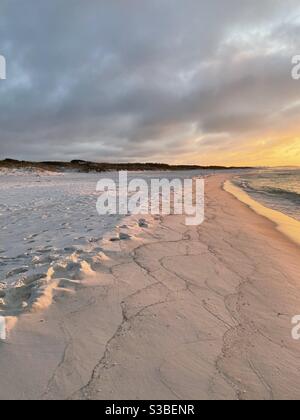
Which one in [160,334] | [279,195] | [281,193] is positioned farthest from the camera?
[281,193]

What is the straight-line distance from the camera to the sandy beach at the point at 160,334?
2.41 m

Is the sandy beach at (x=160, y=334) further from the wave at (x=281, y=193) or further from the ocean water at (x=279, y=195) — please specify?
the wave at (x=281, y=193)

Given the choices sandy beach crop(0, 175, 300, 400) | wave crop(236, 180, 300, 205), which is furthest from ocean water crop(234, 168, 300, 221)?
sandy beach crop(0, 175, 300, 400)

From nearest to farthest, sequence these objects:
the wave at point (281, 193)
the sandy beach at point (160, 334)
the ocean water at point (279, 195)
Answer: the sandy beach at point (160, 334) → the ocean water at point (279, 195) → the wave at point (281, 193)

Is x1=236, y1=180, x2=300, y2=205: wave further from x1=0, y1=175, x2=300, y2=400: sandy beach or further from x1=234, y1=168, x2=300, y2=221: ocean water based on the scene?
x1=0, y1=175, x2=300, y2=400: sandy beach

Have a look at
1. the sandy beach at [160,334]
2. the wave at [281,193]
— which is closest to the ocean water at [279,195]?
the wave at [281,193]

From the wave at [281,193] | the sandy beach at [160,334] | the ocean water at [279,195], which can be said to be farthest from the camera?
the wave at [281,193]

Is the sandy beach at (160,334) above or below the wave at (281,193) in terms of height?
below

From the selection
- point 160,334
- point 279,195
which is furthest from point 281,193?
point 160,334

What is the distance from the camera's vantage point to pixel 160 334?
3068mm

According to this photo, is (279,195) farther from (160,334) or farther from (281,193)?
(160,334)
